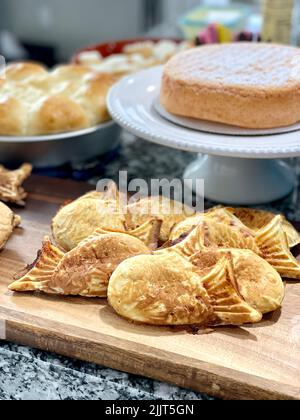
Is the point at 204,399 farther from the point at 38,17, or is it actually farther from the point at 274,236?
the point at 38,17

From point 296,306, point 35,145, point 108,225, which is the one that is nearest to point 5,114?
point 35,145

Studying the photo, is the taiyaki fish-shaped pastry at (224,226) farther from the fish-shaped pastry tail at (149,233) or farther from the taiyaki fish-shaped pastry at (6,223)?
the taiyaki fish-shaped pastry at (6,223)

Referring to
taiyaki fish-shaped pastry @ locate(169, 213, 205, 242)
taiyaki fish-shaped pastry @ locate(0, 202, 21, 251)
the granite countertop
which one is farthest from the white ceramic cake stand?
the granite countertop

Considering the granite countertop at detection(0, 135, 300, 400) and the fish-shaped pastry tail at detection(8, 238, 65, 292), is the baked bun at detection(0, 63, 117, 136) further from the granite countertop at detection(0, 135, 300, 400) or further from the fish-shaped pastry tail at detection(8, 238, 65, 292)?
the granite countertop at detection(0, 135, 300, 400)

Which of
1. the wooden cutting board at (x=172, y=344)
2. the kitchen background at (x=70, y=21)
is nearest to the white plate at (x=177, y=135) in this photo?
Answer: the wooden cutting board at (x=172, y=344)

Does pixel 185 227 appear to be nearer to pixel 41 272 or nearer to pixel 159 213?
pixel 159 213

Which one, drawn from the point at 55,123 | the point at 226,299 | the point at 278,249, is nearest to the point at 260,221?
the point at 278,249
